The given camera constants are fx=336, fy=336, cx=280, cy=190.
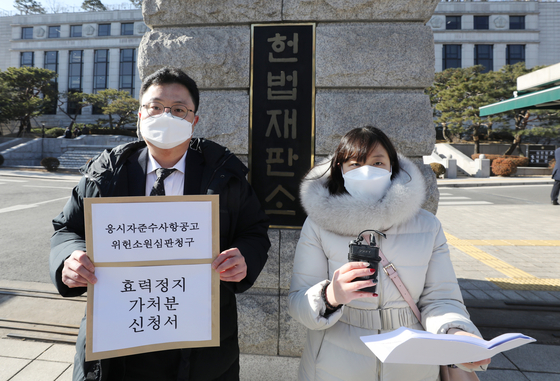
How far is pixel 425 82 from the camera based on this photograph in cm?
296

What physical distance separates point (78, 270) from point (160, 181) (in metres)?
0.53

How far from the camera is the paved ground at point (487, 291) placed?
9.57ft

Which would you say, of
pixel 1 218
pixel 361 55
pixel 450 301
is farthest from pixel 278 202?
pixel 1 218

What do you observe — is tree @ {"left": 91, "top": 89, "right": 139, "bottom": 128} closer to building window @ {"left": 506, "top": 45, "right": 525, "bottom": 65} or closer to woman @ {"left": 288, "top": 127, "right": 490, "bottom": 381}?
woman @ {"left": 288, "top": 127, "right": 490, "bottom": 381}

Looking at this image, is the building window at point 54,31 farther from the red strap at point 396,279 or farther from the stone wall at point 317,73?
the red strap at point 396,279

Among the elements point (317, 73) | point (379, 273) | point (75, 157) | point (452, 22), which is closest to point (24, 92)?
point (75, 157)

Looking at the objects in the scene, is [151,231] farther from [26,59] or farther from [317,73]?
[26,59]

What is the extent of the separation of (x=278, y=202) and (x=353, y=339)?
5.24ft

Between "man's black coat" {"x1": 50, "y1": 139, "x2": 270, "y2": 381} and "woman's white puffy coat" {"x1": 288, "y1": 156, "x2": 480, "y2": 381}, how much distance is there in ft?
1.02

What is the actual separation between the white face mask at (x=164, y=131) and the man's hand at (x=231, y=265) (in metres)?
0.64

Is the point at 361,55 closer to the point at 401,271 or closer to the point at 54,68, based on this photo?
the point at 401,271

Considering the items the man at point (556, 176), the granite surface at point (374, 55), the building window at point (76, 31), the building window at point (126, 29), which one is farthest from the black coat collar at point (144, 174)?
the building window at point (76, 31)

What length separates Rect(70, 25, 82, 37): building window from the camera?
4769 cm

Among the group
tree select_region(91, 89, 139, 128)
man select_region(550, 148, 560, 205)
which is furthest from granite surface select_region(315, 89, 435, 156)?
tree select_region(91, 89, 139, 128)
